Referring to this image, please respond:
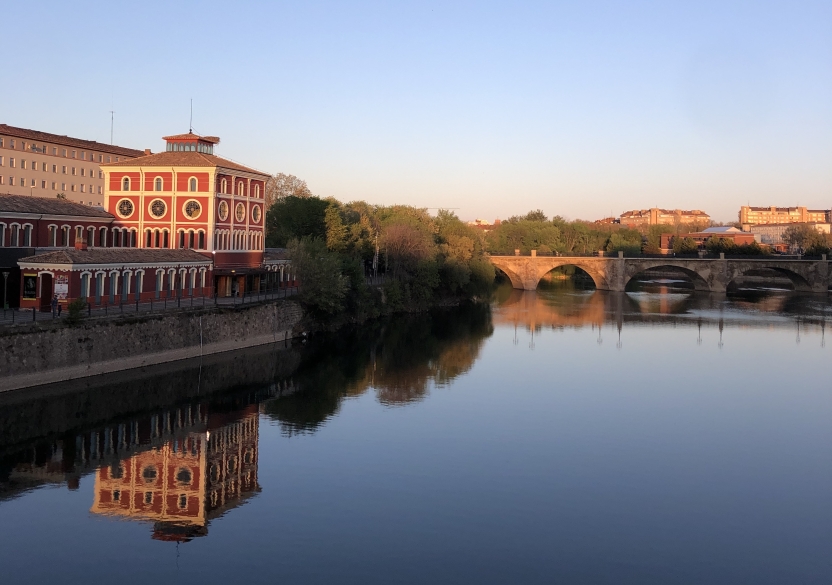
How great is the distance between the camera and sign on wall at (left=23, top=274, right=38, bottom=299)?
34188 millimetres

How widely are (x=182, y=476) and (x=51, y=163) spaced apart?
6367 cm

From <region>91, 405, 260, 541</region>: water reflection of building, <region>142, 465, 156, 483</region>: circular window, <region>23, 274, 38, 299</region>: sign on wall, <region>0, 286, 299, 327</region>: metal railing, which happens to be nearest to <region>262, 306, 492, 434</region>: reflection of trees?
<region>91, 405, 260, 541</region>: water reflection of building

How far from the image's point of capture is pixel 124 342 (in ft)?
110

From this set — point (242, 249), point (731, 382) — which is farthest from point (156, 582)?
point (242, 249)

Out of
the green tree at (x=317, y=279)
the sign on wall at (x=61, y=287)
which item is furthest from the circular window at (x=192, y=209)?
the sign on wall at (x=61, y=287)

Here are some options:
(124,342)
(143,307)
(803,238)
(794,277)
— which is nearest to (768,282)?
(794,277)

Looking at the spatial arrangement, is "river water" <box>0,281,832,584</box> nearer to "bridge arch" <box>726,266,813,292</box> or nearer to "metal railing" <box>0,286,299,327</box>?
"metal railing" <box>0,286,299,327</box>

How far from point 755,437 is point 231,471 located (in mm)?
16961

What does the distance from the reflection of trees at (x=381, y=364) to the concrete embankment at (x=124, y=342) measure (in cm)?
347

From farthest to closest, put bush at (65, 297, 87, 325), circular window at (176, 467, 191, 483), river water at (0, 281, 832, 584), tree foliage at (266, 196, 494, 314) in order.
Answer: tree foliage at (266, 196, 494, 314) → bush at (65, 297, 87, 325) → circular window at (176, 467, 191, 483) → river water at (0, 281, 832, 584)

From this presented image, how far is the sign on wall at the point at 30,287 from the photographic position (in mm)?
34188

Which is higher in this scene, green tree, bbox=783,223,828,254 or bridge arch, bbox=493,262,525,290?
green tree, bbox=783,223,828,254

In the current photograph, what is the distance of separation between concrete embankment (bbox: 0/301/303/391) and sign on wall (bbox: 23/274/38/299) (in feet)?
13.1

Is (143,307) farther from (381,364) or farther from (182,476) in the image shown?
(182,476)
